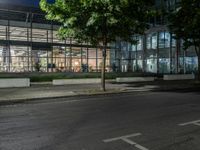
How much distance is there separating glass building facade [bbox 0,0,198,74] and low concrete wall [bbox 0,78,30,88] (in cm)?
1133

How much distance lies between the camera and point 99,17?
16.4 metres

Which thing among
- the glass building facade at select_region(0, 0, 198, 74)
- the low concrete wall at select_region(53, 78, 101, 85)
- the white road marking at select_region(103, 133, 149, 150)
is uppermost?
the glass building facade at select_region(0, 0, 198, 74)

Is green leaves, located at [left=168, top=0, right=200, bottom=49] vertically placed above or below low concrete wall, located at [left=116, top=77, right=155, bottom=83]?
above

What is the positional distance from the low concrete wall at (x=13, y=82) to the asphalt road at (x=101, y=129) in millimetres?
10051

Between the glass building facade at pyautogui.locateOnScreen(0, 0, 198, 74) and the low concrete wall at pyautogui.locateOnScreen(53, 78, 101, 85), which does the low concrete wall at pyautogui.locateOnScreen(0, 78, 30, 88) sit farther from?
the glass building facade at pyautogui.locateOnScreen(0, 0, 198, 74)

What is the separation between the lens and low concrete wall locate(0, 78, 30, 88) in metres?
20.7

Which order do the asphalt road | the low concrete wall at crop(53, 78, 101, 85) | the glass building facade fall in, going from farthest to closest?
1. the glass building facade
2. the low concrete wall at crop(53, 78, 101, 85)
3. the asphalt road

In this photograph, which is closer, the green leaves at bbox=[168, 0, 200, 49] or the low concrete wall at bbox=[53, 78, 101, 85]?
the green leaves at bbox=[168, 0, 200, 49]

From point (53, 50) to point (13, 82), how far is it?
1587 cm

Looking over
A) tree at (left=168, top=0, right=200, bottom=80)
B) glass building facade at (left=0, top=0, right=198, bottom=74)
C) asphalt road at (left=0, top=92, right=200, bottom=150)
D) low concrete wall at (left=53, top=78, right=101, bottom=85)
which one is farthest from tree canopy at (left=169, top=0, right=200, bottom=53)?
asphalt road at (left=0, top=92, right=200, bottom=150)

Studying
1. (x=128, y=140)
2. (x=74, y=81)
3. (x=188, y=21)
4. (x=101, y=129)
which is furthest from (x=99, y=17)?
(x=188, y=21)

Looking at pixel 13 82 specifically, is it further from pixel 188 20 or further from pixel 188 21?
pixel 188 20

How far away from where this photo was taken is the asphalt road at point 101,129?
6.27 meters

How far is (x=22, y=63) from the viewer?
3494cm
